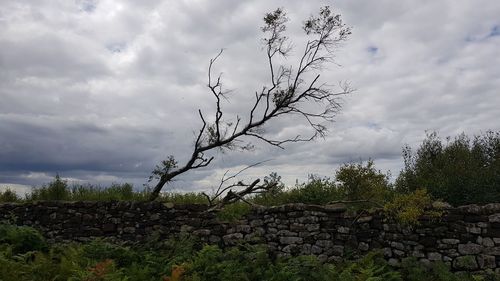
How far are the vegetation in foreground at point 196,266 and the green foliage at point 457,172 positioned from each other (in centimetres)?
318

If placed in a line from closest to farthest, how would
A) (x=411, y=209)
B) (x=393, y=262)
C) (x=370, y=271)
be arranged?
(x=370, y=271)
(x=411, y=209)
(x=393, y=262)

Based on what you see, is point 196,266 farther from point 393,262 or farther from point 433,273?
point 433,273

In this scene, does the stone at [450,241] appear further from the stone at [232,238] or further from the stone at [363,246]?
the stone at [232,238]

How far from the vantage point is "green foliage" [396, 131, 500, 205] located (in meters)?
12.3

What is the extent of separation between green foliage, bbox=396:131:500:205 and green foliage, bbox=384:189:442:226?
101 inches

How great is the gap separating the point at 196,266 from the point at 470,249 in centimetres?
545

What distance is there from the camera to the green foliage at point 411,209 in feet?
33.1

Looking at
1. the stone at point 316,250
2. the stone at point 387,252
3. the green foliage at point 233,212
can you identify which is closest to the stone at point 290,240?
the stone at point 316,250

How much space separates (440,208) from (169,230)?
6.15m

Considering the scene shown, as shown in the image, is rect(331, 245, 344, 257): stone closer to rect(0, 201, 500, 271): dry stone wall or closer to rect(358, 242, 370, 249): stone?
rect(0, 201, 500, 271): dry stone wall

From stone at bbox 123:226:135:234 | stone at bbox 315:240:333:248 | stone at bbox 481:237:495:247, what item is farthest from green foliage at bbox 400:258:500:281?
stone at bbox 123:226:135:234

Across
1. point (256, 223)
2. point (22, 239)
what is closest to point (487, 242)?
point (256, 223)

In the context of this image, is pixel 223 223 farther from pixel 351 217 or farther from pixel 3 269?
pixel 3 269

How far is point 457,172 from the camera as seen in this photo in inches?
546
